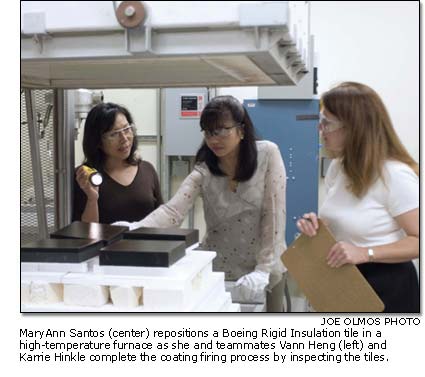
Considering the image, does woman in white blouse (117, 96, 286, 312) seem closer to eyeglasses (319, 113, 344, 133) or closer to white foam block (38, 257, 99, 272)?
eyeglasses (319, 113, 344, 133)

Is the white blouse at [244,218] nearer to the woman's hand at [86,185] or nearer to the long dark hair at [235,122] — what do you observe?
the long dark hair at [235,122]

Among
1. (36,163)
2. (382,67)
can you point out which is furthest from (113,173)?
(382,67)

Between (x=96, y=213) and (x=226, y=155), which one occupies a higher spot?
(x=226, y=155)

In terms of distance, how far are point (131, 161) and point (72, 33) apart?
1.05 meters

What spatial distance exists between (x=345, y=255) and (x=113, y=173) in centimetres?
99

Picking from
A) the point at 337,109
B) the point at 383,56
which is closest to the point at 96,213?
the point at 337,109

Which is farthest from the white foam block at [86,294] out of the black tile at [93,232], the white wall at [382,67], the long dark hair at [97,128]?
the white wall at [382,67]

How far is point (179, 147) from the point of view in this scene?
11.2 ft

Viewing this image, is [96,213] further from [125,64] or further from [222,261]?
[125,64]

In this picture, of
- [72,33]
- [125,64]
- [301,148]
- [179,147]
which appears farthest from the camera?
[179,147]

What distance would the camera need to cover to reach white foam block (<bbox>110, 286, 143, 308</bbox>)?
1031 mm

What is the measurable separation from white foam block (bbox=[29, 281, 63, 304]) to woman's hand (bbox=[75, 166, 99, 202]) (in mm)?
661

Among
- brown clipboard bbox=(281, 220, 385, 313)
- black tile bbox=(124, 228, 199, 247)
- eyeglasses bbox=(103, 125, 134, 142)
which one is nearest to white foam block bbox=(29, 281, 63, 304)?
black tile bbox=(124, 228, 199, 247)

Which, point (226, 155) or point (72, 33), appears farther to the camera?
point (226, 155)
